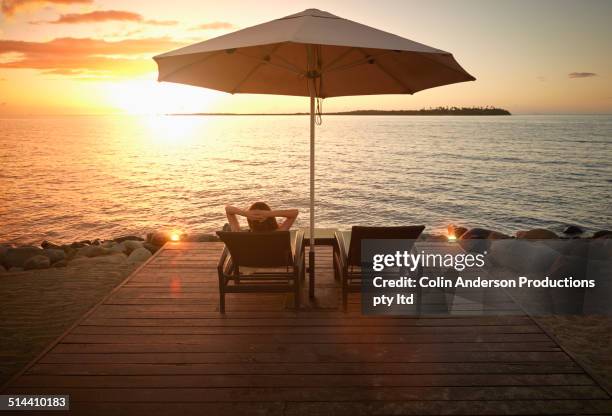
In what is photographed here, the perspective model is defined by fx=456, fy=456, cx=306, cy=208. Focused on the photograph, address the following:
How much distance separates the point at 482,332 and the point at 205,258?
4397 millimetres

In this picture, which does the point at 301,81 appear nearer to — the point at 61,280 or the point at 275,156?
the point at 61,280

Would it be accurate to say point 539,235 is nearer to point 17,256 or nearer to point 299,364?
point 299,364

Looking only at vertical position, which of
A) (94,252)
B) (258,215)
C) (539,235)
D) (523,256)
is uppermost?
(258,215)

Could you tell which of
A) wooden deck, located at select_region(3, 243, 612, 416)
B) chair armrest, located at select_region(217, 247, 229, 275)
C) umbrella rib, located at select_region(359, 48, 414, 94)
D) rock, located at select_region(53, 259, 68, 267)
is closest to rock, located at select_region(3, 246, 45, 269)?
rock, located at select_region(53, 259, 68, 267)

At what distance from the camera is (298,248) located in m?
5.45

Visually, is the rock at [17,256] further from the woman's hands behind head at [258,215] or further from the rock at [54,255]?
the woman's hands behind head at [258,215]

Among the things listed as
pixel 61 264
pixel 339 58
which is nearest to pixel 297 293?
pixel 339 58

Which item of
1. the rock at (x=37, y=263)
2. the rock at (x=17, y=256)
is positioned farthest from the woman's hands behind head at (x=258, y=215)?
the rock at (x=17, y=256)

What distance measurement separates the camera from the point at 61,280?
8.12 m

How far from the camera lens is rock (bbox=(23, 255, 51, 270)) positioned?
31.3 ft

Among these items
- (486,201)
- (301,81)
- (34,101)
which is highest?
(34,101)

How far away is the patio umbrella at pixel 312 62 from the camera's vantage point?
406cm

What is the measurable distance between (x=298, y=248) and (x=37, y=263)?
6957 mm

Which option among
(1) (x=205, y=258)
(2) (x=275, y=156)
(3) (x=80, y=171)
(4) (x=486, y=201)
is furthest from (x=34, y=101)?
(1) (x=205, y=258)
